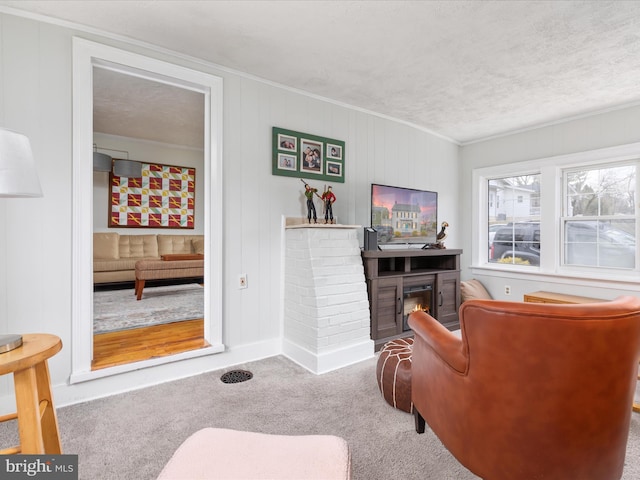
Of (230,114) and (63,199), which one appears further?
(230,114)

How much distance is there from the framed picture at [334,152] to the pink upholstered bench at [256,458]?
2626mm

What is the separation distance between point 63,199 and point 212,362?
1520 millimetres

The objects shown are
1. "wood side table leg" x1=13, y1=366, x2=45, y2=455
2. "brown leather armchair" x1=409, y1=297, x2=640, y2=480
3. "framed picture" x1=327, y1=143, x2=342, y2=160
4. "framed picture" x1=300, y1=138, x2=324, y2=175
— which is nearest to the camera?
"brown leather armchair" x1=409, y1=297, x2=640, y2=480

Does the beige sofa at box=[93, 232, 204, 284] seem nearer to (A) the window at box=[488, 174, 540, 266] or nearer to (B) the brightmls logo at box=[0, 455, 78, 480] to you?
(B) the brightmls logo at box=[0, 455, 78, 480]

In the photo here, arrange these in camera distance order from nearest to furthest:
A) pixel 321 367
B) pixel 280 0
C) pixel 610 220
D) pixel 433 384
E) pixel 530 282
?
pixel 433 384
pixel 280 0
pixel 321 367
pixel 610 220
pixel 530 282

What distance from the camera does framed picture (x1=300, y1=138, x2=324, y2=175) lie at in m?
3.04

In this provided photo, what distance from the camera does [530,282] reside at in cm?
396

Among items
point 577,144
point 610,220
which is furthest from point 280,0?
point 610,220

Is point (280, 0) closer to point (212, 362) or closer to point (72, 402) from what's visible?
point (212, 362)

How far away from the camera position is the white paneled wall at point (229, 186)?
6.39ft

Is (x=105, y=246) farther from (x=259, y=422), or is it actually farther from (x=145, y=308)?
(x=259, y=422)

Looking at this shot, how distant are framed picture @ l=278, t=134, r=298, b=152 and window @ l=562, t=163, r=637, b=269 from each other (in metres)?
3.13

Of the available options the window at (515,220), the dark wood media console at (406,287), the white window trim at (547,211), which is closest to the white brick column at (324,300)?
the dark wood media console at (406,287)

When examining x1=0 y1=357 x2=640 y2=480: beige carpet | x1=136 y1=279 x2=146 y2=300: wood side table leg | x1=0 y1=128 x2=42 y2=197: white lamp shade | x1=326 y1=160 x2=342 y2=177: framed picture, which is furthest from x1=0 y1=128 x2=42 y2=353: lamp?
x1=136 y1=279 x2=146 y2=300: wood side table leg
